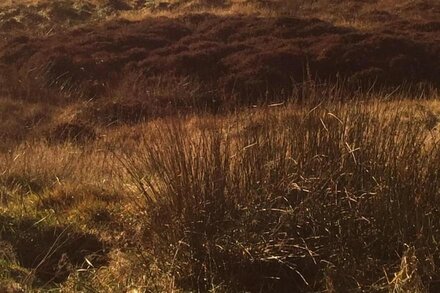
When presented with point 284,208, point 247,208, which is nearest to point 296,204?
point 284,208

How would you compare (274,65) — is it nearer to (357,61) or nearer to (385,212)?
(357,61)

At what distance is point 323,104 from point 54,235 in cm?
211

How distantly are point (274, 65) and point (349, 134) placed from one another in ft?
28.1

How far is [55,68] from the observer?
44.5 ft

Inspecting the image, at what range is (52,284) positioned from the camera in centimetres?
380

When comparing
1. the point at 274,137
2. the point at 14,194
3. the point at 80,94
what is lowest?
the point at 80,94

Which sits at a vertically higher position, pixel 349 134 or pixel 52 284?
pixel 349 134

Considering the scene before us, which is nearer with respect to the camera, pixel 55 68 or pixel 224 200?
pixel 224 200

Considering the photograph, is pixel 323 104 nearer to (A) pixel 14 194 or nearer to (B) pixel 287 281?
(B) pixel 287 281

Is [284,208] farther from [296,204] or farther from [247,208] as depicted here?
[247,208]

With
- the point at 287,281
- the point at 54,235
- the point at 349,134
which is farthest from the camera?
the point at 54,235

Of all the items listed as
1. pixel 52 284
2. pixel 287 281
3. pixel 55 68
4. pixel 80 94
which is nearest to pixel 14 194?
pixel 52 284

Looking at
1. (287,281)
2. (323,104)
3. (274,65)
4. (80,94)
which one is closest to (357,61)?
(274,65)

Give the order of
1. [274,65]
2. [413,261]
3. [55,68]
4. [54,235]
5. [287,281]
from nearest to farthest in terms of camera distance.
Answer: [413,261] → [287,281] → [54,235] → [274,65] → [55,68]
